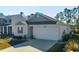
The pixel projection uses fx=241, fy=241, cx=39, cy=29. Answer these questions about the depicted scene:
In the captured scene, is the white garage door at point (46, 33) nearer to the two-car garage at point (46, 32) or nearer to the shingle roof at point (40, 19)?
the two-car garage at point (46, 32)

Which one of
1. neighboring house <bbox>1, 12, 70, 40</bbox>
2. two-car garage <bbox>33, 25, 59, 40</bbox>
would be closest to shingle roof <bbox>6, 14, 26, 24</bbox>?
neighboring house <bbox>1, 12, 70, 40</bbox>

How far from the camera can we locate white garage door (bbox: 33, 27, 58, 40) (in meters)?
4.19

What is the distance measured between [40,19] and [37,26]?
13cm

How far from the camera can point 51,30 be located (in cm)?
418

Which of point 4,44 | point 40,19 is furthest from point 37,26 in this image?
point 4,44

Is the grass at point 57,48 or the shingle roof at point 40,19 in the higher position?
the shingle roof at point 40,19

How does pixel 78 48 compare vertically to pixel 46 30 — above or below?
below

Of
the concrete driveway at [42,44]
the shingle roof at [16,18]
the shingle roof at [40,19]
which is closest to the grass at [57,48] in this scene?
the concrete driveway at [42,44]

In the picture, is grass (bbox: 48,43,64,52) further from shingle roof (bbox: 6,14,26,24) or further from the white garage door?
shingle roof (bbox: 6,14,26,24)

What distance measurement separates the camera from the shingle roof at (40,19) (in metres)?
4.18

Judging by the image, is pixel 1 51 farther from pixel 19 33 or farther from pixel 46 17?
pixel 46 17
